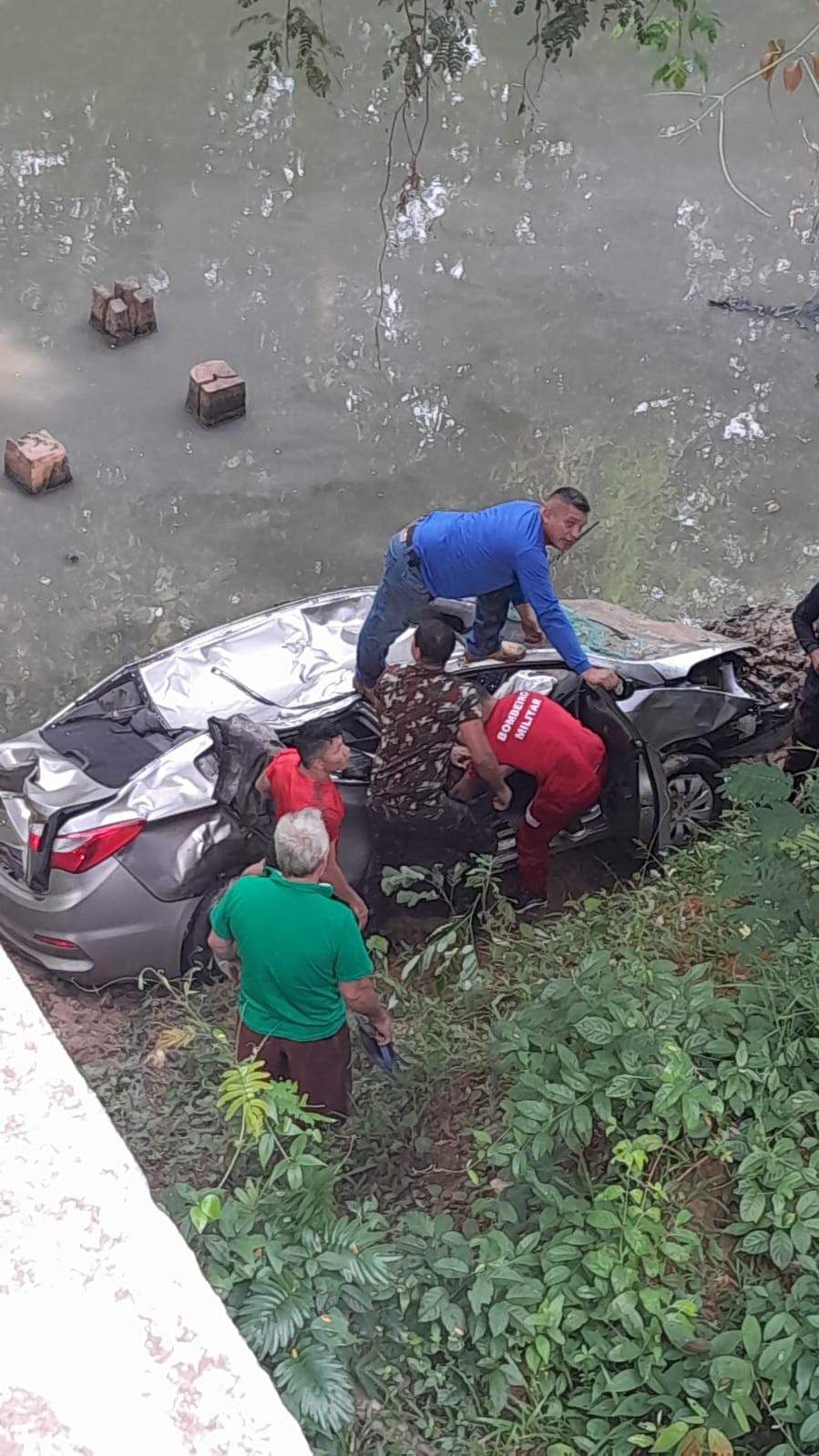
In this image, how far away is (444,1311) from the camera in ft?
9.31

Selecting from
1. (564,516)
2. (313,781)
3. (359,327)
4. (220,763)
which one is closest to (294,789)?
(313,781)

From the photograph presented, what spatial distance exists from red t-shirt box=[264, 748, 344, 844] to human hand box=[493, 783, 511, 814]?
817 millimetres

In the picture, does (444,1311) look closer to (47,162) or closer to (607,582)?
(607,582)

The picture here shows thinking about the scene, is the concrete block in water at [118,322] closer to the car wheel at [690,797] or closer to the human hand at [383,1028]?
the car wheel at [690,797]

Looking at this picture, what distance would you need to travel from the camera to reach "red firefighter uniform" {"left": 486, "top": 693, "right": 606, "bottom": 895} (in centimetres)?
489

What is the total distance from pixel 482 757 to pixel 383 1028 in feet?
4.28

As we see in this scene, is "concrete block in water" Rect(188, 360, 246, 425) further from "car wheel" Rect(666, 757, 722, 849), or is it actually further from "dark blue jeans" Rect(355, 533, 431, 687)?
"car wheel" Rect(666, 757, 722, 849)

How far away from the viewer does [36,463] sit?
7715 millimetres

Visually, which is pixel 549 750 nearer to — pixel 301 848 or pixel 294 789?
pixel 294 789

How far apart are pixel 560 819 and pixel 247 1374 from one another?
11.9ft

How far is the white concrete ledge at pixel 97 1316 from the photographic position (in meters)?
1.49

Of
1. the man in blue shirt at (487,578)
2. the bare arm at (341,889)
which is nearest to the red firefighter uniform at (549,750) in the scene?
the man in blue shirt at (487,578)

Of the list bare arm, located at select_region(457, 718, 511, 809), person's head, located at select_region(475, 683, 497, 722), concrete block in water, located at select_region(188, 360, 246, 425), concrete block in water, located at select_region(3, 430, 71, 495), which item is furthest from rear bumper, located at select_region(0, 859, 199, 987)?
concrete block in water, located at select_region(188, 360, 246, 425)

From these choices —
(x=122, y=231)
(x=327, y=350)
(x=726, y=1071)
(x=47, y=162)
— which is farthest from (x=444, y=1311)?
(x=47, y=162)
